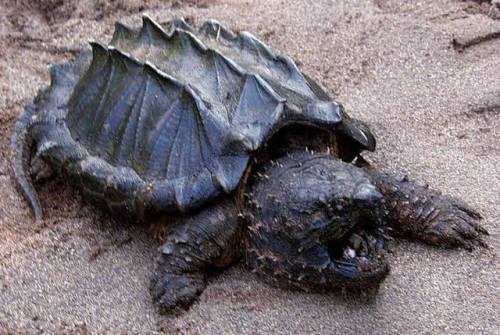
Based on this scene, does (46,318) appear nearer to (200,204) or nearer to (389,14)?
(200,204)

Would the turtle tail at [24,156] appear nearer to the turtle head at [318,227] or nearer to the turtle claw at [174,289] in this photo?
the turtle claw at [174,289]

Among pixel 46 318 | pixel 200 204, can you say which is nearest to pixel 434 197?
pixel 200 204

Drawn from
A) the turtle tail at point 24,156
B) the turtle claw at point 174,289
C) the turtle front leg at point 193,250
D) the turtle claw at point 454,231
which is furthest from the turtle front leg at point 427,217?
the turtle tail at point 24,156

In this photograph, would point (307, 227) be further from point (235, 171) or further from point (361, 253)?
point (235, 171)

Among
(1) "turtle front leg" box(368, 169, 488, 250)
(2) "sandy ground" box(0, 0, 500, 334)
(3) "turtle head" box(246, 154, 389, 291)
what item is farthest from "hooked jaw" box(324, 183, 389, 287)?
(1) "turtle front leg" box(368, 169, 488, 250)

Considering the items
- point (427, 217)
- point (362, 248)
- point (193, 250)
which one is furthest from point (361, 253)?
point (193, 250)
